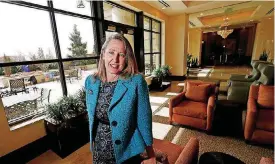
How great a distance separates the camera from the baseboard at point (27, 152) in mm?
2015

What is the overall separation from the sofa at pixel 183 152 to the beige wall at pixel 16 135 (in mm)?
1864

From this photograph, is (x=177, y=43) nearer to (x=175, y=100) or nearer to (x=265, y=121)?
(x=175, y=100)

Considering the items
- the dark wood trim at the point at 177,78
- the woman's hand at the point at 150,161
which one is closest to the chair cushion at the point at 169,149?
the woman's hand at the point at 150,161

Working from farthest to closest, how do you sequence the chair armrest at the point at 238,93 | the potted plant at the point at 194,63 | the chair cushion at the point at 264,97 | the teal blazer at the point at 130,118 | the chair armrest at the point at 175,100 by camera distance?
the potted plant at the point at 194,63, the chair armrest at the point at 238,93, the chair armrest at the point at 175,100, the chair cushion at the point at 264,97, the teal blazer at the point at 130,118

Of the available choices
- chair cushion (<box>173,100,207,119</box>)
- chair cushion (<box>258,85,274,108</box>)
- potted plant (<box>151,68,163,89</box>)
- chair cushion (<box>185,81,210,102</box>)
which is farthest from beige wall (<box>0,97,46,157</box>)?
potted plant (<box>151,68,163,89</box>)

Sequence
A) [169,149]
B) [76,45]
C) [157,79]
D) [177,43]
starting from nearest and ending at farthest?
[169,149]
[76,45]
[157,79]
[177,43]

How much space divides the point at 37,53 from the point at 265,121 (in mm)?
3575

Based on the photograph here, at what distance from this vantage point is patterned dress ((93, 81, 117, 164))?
→ 988 mm

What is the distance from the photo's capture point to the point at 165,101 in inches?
170

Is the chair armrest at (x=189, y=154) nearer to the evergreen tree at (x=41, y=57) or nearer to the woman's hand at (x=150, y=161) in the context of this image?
the woman's hand at (x=150, y=161)

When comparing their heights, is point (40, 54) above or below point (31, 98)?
above

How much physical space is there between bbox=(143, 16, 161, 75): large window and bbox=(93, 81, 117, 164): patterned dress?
4786mm

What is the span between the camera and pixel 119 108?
2.97 feet

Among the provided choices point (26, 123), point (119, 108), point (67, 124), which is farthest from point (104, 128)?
point (26, 123)
